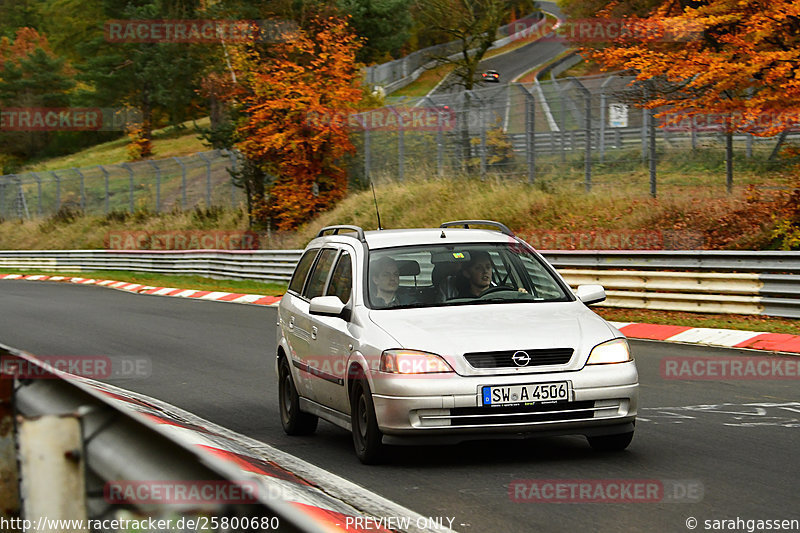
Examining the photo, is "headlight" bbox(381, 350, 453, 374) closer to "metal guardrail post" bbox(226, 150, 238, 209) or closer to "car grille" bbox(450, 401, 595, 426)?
"car grille" bbox(450, 401, 595, 426)

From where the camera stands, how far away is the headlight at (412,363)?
7.55m

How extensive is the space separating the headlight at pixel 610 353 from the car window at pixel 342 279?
204cm

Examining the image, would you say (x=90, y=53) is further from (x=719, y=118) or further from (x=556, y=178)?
(x=719, y=118)

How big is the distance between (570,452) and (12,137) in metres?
98.4

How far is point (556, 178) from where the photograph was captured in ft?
91.9

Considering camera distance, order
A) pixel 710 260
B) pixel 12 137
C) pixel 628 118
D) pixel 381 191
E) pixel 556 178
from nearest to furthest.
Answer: pixel 710 260 < pixel 628 118 < pixel 556 178 < pixel 381 191 < pixel 12 137

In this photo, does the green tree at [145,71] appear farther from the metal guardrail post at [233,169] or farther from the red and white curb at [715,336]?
the red and white curb at [715,336]

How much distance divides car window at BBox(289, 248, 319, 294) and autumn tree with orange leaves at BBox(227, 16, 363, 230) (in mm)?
26284

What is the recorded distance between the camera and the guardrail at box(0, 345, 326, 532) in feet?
8.34

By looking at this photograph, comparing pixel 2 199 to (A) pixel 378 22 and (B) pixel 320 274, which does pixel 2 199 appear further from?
(B) pixel 320 274

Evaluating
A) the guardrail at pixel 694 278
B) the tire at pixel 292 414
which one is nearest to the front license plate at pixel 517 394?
the tire at pixel 292 414

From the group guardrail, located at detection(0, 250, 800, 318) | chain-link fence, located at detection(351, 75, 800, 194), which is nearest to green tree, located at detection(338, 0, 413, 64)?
chain-link fence, located at detection(351, 75, 800, 194)

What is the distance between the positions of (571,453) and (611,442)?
0.93 feet

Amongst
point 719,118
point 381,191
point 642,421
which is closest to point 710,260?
point 719,118
